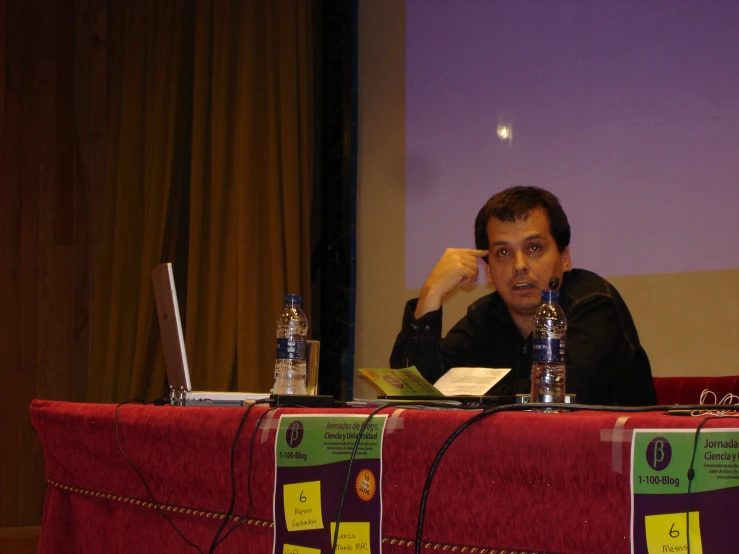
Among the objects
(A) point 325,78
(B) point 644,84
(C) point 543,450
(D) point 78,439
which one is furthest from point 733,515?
(A) point 325,78

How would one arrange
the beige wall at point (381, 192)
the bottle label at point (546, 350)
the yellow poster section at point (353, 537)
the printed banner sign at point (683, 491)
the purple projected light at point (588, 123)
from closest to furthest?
the printed banner sign at point (683, 491) < the yellow poster section at point (353, 537) < the bottle label at point (546, 350) < the purple projected light at point (588, 123) < the beige wall at point (381, 192)

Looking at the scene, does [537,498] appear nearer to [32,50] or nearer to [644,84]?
[644,84]

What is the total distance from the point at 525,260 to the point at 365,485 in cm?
101

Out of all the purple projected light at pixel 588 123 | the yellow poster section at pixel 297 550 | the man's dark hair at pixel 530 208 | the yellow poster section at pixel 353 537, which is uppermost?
the purple projected light at pixel 588 123

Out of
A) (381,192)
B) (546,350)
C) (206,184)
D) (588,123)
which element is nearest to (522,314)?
(546,350)

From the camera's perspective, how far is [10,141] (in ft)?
13.3

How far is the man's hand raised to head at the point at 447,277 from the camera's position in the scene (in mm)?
2084

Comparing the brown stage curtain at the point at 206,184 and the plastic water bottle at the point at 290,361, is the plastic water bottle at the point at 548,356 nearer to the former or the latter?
the plastic water bottle at the point at 290,361

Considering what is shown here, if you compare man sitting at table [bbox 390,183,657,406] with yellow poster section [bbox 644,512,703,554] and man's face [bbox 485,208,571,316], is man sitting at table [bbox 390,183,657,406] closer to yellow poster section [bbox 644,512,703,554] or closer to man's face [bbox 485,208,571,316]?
man's face [bbox 485,208,571,316]

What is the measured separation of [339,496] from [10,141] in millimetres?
3517

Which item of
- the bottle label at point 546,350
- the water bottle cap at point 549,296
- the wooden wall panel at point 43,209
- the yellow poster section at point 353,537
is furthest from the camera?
the wooden wall panel at point 43,209

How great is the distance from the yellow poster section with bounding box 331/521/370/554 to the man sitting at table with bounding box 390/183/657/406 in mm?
737

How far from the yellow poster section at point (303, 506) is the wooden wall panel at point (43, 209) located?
3.18 m

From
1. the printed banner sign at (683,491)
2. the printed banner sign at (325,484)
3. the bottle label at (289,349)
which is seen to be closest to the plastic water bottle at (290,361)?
the bottle label at (289,349)
